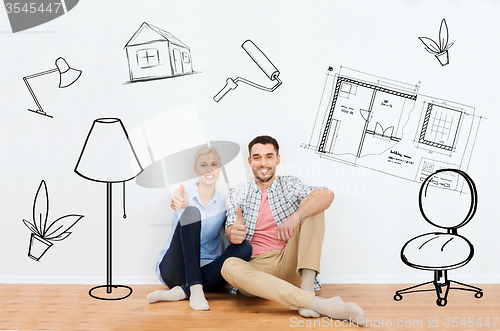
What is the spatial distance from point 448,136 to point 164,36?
1.76 m

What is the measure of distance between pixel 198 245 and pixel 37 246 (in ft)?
3.56

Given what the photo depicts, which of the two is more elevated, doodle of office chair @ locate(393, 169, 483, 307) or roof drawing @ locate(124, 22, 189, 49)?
roof drawing @ locate(124, 22, 189, 49)

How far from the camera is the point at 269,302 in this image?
1.92 m

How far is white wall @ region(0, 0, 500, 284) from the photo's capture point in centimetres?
228

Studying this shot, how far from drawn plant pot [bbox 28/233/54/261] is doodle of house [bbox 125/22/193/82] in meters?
1.09

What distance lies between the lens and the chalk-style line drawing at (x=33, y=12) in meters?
2.37

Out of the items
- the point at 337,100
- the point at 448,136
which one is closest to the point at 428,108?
the point at 448,136

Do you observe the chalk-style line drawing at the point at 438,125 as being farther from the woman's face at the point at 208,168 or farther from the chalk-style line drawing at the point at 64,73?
the chalk-style line drawing at the point at 64,73

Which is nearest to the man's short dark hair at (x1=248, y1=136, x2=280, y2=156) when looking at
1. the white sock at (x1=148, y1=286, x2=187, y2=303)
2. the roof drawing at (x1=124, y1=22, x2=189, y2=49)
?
the roof drawing at (x1=124, y1=22, x2=189, y2=49)

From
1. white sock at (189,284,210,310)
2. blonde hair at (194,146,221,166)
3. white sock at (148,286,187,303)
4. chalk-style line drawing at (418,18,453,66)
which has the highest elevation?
chalk-style line drawing at (418,18,453,66)

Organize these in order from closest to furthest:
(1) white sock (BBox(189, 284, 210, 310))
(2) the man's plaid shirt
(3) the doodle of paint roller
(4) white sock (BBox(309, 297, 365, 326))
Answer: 1. (4) white sock (BBox(309, 297, 365, 326))
2. (1) white sock (BBox(189, 284, 210, 310))
3. (2) the man's plaid shirt
4. (3) the doodle of paint roller

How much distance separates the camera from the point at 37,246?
2365 millimetres

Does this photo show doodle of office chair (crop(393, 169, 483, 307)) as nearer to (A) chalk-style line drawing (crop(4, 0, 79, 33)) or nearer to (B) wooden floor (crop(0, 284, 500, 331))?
(B) wooden floor (crop(0, 284, 500, 331))

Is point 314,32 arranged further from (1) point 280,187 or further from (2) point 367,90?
(1) point 280,187
